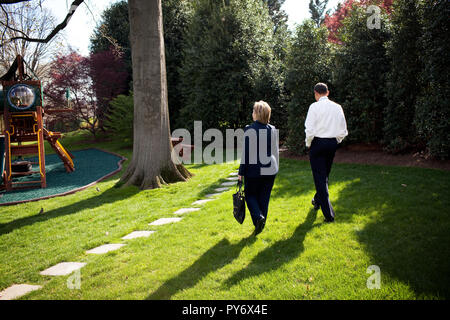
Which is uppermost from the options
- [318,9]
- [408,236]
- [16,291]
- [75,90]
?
[318,9]

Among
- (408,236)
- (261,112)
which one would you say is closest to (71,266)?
(261,112)

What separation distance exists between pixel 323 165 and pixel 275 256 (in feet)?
5.81

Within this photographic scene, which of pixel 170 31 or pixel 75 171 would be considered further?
pixel 170 31

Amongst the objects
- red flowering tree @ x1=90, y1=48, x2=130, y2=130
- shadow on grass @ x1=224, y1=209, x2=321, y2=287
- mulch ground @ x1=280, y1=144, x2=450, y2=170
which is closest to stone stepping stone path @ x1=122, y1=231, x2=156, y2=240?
shadow on grass @ x1=224, y1=209, x2=321, y2=287

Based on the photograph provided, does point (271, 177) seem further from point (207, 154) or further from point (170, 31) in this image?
point (170, 31)

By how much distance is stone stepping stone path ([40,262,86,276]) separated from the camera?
3842 mm

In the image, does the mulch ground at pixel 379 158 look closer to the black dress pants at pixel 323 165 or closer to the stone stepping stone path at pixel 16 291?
the black dress pants at pixel 323 165

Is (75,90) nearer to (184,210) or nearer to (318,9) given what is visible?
(184,210)

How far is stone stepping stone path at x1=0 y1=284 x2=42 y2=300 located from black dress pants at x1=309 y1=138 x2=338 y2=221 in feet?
12.6

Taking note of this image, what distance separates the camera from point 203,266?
3.58m

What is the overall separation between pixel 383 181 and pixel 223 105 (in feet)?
34.8

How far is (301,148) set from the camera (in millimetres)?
11250

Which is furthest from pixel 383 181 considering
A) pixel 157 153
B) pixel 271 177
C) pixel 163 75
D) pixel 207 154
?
pixel 207 154

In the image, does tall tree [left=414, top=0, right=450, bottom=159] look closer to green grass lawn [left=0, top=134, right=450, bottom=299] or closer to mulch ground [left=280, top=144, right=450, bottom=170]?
mulch ground [left=280, top=144, right=450, bottom=170]
